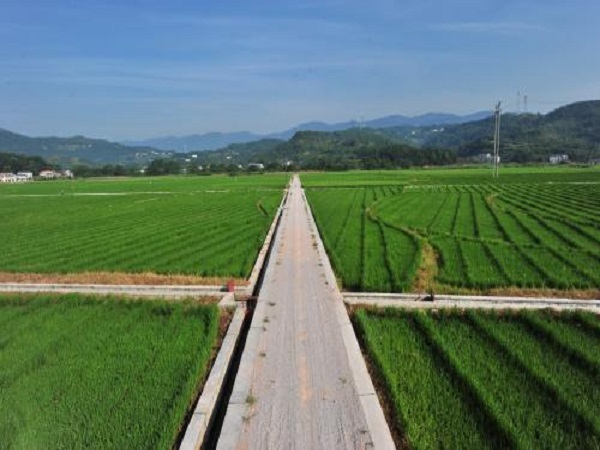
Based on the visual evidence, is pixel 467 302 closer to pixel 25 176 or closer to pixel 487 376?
pixel 487 376

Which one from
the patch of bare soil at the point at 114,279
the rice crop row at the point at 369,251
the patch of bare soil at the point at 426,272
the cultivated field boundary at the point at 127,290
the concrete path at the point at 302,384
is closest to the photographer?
the concrete path at the point at 302,384

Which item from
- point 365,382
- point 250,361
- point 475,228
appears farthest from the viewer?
point 475,228

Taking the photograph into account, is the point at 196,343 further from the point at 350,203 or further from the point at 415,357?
the point at 350,203

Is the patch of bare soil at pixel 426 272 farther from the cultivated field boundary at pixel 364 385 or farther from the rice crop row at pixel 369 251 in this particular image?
the cultivated field boundary at pixel 364 385

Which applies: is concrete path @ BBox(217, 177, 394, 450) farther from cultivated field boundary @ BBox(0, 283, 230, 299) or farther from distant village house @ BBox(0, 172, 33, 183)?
distant village house @ BBox(0, 172, 33, 183)

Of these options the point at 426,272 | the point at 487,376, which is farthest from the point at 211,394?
the point at 426,272

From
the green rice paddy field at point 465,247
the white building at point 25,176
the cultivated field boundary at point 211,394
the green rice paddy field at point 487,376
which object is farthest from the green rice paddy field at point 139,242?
the white building at point 25,176

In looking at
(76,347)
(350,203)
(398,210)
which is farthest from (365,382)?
(350,203)
